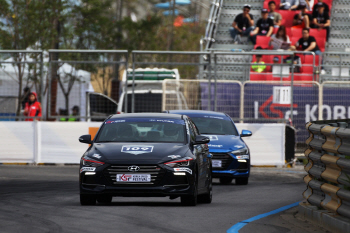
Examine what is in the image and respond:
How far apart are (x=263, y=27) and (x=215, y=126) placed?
1421 cm

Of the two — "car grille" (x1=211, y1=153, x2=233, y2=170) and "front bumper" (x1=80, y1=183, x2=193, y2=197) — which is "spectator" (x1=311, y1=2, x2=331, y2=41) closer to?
"car grille" (x1=211, y1=153, x2=233, y2=170)

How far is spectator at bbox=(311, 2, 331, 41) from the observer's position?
30938 millimetres

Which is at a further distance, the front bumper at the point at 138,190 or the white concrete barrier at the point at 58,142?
the white concrete barrier at the point at 58,142

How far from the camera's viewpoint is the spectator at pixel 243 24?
102 ft

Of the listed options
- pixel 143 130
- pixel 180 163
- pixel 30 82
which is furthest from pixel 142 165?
pixel 30 82

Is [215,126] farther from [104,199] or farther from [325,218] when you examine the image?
[325,218]

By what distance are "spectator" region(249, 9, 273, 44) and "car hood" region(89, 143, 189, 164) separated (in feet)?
64.3

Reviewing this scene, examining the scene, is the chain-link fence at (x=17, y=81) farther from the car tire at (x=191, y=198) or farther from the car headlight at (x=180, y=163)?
the car headlight at (x=180, y=163)

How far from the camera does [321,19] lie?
3114 centimetres

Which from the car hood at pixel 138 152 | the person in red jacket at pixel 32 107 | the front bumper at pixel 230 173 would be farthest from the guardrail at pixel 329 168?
the person in red jacket at pixel 32 107

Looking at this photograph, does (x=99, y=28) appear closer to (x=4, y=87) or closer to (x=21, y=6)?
(x=21, y=6)

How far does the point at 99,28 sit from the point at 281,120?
58.2 ft

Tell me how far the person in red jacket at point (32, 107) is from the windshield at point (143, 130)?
966 centimetres

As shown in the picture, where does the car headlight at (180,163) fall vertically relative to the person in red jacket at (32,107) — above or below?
below
